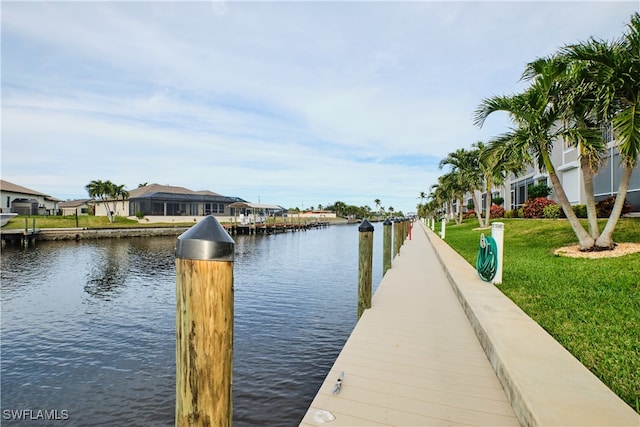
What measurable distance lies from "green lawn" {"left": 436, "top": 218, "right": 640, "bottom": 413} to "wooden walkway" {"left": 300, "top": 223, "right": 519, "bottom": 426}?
1061 mm

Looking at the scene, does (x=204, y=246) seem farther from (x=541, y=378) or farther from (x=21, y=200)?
(x=21, y=200)

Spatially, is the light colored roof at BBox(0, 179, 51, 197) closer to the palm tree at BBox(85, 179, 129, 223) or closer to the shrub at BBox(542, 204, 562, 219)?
the palm tree at BBox(85, 179, 129, 223)

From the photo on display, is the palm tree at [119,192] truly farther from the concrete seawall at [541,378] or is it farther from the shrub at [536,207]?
the concrete seawall at [541,378]

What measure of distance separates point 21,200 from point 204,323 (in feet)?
212

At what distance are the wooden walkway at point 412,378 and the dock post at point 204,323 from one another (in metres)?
1.37

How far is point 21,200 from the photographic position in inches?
2028

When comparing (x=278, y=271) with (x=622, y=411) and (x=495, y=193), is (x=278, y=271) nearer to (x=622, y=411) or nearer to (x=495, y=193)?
(x=622, y=411)

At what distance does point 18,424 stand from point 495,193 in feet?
167

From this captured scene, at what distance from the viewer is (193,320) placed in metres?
2.15

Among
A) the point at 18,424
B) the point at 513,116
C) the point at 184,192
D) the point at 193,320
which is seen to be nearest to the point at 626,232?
the point at 513,116

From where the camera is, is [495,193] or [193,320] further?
[495,193]

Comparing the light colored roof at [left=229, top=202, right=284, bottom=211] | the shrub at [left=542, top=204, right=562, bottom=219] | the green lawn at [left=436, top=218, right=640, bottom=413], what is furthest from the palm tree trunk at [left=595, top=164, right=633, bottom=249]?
the light colored roof at [left=229, top=202, right=284, bottom=211]

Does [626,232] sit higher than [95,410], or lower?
higher

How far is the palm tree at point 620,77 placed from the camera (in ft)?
31.7
